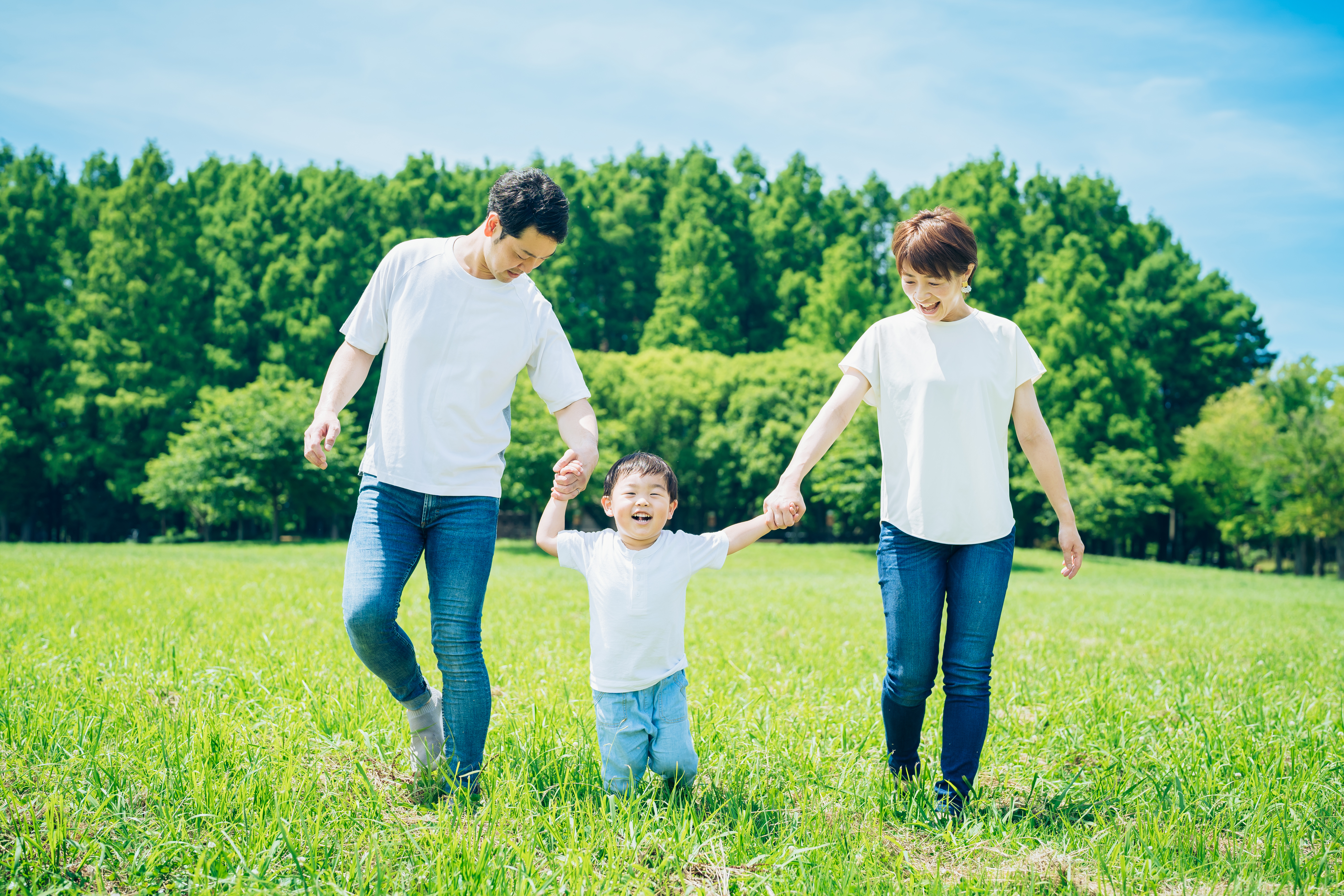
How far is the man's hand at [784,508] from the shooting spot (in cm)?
320

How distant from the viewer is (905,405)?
339 centimetres

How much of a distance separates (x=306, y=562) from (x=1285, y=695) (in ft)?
59.0

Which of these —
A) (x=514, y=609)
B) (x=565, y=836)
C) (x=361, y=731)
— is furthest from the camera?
(x=514, y=609)

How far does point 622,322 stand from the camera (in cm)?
5328

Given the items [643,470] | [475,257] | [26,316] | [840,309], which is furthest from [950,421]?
[840,309]

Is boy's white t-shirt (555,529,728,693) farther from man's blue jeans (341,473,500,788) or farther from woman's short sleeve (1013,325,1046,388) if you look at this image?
woman's short sleeve (1013,325,1046,388)

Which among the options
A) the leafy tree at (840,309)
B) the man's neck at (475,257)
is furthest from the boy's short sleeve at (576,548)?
the leafy tree at (840,309)

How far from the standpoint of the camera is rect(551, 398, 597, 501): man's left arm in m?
3.14

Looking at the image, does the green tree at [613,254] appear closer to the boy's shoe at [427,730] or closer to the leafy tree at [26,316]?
the leafy tree at [26,316]

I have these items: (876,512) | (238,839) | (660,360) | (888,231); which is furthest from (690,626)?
(888,231)

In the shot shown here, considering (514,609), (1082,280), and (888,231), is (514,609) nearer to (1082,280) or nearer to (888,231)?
(1082,280)

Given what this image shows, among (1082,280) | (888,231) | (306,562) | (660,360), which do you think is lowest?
(306,562)

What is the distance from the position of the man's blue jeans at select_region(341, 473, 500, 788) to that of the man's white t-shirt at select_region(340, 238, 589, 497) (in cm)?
8

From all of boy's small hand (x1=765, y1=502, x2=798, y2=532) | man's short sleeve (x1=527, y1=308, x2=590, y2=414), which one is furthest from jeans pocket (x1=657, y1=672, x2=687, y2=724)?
man's short sleeve (x1=527, y1=308, x2=590, y2=414)
